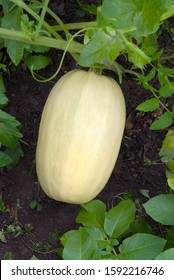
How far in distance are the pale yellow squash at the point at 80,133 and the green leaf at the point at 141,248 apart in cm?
32

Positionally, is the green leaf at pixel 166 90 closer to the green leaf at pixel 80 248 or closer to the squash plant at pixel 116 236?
the squash plant at pixel 116 236

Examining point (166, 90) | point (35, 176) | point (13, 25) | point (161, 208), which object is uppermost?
point (13, 25)

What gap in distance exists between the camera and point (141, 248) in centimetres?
148

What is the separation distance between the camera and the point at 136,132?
6.79 feet

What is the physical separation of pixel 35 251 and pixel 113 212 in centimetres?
51

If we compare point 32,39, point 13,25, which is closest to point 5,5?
point 13,25

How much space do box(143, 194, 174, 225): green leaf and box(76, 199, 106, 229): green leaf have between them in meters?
0.18

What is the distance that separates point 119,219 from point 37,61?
0.72 m

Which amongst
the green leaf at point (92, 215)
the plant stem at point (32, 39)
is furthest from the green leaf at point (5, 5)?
the green leaf at point (92, 215)

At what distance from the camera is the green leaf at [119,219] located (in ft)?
5.16

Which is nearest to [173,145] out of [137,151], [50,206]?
[137,151]

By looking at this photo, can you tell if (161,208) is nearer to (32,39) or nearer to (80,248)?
(80,248)
